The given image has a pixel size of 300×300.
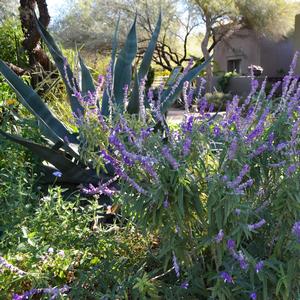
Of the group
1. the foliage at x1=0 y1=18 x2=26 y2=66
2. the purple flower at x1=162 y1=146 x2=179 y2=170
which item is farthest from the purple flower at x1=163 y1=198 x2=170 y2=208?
the foliage at x1=0 y1=18 x2=26 y2=66

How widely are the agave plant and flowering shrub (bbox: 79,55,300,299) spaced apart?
2.63ft

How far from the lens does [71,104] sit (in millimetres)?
3650

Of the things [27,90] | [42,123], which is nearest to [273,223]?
[42,123]

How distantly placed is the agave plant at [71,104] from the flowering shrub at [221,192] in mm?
800

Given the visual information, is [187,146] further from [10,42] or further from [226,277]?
[10,42]

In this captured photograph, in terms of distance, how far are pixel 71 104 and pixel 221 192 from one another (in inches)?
95.7

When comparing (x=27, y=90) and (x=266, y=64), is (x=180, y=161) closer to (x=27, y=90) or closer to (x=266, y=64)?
(x=27, y=90)

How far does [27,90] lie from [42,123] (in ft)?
1.61

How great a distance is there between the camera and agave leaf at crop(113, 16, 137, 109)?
398 cm

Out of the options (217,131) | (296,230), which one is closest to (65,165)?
(217,131)

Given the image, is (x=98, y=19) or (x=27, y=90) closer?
(x=27, y=90)

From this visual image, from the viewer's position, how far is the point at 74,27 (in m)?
26.4

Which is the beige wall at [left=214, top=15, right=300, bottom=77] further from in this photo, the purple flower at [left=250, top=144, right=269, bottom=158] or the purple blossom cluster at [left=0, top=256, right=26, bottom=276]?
Answer: the purple blossom cluster at [left=0, top=256, right=26, bottom=276]

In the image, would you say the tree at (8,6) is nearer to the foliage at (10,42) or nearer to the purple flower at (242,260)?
the foliage at (10,42)
